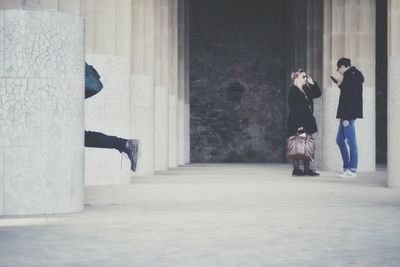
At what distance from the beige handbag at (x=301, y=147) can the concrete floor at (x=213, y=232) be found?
19.3ft

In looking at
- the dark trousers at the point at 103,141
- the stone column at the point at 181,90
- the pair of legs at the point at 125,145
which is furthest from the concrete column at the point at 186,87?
the pair of legs at the point at 125,145

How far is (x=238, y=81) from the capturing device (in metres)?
39.7

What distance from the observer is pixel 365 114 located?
2330 centimetres

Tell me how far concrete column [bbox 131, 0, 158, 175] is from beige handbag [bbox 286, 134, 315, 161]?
9.45ft

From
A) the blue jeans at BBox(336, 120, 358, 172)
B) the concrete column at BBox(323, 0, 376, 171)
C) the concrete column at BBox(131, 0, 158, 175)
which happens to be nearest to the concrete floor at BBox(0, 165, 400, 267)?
the blue jeans at BBox(336, 120, 358, 172)

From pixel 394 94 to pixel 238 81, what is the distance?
25.1 m

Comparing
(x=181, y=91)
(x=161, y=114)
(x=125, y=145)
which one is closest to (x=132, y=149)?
→ (x=125, y=145)

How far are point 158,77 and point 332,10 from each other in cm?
438

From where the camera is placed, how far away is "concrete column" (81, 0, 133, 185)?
1617 centimetres

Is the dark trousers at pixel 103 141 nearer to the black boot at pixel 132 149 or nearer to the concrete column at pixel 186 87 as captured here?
the black boot at pixel 132 149

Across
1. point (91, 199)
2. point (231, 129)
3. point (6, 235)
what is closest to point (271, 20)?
point (231, 129)

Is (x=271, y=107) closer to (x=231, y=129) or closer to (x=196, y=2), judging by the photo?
(x=231, y=129)

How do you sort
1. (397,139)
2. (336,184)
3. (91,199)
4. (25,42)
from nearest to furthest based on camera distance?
(25,42)
(91,199)
(397,139)
(336,184)

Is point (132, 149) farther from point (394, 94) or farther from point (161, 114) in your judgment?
point (161, 114)
